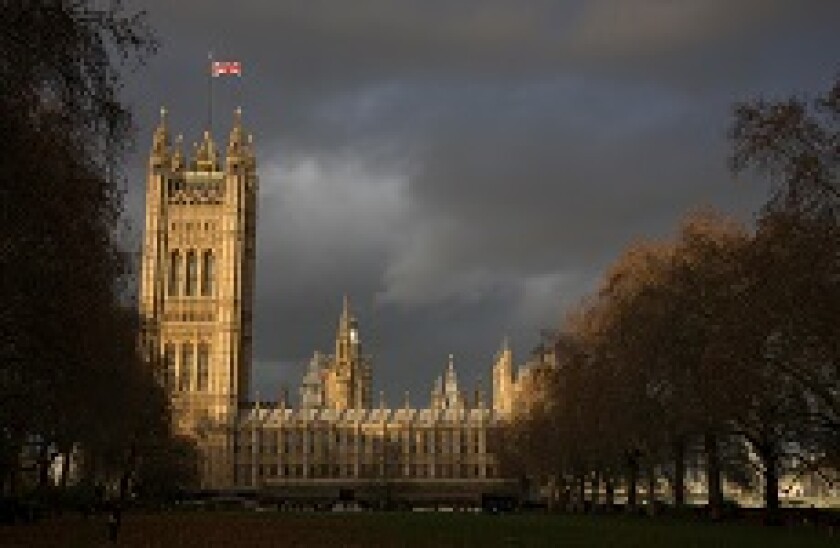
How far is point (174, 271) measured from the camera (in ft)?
601

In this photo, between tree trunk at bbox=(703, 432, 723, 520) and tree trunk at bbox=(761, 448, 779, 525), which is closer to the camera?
tree trunk at bbox=(761, 448, 779, 525)

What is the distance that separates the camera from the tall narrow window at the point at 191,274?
182125mm

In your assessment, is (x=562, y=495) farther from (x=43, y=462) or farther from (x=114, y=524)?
(x=114, y=524)

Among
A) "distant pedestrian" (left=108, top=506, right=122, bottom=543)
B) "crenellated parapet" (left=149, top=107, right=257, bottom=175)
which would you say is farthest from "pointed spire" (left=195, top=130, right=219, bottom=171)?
"distant pedestrian" (left=108, top=506, right=122, bottom=543)

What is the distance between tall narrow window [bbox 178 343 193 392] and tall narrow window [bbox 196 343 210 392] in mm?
1355

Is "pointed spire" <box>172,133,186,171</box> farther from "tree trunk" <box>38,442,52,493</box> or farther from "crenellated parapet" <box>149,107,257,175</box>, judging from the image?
"tree trunk" <box>38,442,52,493</box>

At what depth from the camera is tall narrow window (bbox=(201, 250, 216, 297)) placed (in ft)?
600

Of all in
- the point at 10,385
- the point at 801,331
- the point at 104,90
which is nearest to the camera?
the point at 104,90

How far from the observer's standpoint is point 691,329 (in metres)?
53.4

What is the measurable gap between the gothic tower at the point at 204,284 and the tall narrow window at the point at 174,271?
156mm

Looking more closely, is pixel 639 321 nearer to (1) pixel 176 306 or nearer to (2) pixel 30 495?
(2) pixel 30 495

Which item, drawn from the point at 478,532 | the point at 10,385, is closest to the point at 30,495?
the point at 10,385

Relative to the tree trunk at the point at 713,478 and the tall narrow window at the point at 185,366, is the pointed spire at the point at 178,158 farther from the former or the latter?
the tree trunk at the point at 713,478

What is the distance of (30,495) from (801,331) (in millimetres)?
42682
